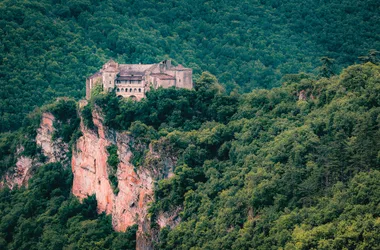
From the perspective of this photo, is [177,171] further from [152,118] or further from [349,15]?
[349,15]

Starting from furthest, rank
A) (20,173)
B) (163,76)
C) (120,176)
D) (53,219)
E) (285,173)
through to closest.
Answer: (20,173)
(53,219)
(163,76)
(120,176)
(285,173)

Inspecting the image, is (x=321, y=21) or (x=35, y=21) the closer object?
(x=35, y=21)

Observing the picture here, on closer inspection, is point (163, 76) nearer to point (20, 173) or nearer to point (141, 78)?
point (141, 78)

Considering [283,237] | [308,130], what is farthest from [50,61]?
[283,237]

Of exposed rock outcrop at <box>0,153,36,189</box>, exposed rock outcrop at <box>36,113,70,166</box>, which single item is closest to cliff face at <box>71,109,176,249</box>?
exposed rock outcrop at <box>36,113,70,166</box>

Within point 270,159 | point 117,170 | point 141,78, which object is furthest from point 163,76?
point 270,159

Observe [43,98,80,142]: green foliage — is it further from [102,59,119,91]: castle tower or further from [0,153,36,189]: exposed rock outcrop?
[102,59,119,91]: castle tower
